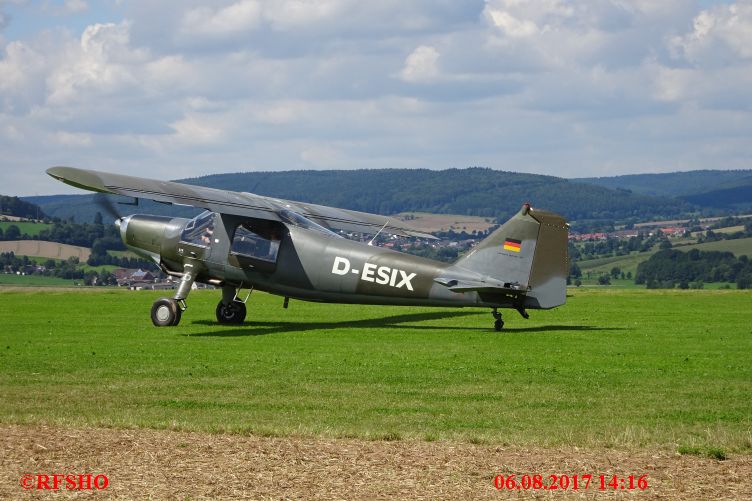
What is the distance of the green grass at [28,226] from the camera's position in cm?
9881

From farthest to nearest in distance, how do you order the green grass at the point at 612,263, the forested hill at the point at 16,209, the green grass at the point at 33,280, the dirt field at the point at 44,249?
the forested hill at the point at 16,209, the green grass at the point at 612,263, the dirt field at the point at 44,249, the green grass at the point at 33,280

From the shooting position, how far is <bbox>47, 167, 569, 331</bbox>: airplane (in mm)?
21500

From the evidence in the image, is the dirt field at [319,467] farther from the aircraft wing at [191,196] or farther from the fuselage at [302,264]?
the fuselage at [302,264]

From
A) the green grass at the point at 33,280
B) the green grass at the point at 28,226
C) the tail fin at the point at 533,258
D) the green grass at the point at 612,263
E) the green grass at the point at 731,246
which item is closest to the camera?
the tail fin at the point at 533,258

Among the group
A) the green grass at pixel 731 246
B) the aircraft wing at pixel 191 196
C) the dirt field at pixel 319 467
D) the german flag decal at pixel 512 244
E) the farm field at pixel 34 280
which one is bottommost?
the farm field at pixel 34 280

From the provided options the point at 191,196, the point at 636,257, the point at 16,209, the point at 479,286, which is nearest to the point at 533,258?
the point at 479,286

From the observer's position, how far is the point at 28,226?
102 meters

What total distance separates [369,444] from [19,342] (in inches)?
476

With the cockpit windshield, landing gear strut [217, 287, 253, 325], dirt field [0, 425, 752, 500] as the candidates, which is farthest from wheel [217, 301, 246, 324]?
dirt field [0, 425, 752, 500]

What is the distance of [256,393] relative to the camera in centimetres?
1439

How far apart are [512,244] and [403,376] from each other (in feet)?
21.3

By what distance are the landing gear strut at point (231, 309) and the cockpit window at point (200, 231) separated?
1295mm

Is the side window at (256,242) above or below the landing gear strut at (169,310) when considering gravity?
above

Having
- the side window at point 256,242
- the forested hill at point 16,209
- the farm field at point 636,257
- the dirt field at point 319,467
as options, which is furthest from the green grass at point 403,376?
the forested hill at point 16,209
